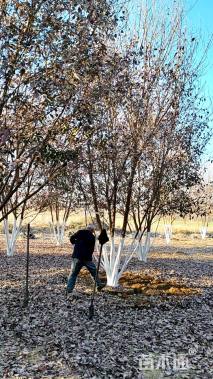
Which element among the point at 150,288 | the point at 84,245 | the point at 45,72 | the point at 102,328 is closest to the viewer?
the point at 45,72

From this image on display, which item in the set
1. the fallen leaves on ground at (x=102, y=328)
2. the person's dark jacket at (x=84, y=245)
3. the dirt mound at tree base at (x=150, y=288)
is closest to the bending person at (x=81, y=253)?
the person's dark jacket at (x=84, y=245)

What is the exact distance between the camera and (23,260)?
1780cm

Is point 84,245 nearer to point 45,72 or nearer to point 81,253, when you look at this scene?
point 81,253

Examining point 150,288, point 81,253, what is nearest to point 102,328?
point 81,253

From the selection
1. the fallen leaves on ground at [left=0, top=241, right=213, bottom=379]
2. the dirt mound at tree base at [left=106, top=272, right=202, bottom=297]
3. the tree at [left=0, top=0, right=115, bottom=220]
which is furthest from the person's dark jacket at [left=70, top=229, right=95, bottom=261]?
the tree at [left=0, top=0, right=115, bottom=220]

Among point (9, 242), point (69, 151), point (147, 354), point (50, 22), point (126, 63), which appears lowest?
point (147, 354)

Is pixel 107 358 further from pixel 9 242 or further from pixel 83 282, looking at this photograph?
pixel 9 242

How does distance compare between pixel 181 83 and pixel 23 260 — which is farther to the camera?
pixel 23 260

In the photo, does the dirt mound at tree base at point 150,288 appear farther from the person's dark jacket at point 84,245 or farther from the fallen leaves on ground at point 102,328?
the person's dark jacket at point 84,245

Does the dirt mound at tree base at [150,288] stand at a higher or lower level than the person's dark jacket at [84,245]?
lower

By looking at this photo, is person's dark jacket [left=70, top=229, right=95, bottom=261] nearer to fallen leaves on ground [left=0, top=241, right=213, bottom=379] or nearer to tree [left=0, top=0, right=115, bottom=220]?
fallen leaves on ground [left=0, top=241, right=213, bottom=379]

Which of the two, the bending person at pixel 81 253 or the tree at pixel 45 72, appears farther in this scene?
the bending person at pixel 81 253

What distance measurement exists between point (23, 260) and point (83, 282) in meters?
5.56

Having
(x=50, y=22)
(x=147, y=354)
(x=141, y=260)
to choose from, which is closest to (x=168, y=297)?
(x=147, y=354)
